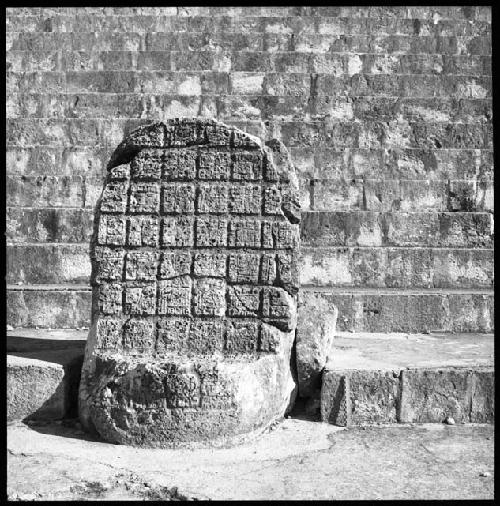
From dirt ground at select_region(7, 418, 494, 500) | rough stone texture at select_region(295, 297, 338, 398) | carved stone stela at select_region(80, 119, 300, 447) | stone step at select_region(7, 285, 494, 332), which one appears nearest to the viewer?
dirt ground at select_region(7, 418, 494, 500)

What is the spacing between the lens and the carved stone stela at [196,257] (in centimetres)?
492

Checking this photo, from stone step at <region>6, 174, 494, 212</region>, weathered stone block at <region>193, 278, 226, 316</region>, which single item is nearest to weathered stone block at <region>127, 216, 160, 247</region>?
weathered stone block at <region>193, 278, 226, 316</region>

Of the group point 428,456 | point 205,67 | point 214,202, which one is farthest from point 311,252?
point 205,67

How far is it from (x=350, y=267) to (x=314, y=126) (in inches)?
95.7

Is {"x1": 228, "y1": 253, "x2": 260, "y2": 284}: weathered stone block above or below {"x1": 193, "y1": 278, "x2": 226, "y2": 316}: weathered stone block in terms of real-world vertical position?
above

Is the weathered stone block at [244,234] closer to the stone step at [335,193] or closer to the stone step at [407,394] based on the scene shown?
the stone step at [407,394]

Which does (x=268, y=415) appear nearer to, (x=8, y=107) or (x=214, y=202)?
(x=214, y=202)

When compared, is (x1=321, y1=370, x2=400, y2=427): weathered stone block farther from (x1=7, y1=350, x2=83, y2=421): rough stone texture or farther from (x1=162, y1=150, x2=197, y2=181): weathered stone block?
(x1=7, y1=350, x2=83, y2=421): rough stone texture

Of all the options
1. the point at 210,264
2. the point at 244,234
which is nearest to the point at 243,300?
the point at 210,264

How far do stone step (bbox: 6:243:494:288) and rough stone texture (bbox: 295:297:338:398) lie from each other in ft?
7.47

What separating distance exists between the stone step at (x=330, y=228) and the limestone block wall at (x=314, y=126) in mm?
15

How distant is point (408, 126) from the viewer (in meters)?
9.59

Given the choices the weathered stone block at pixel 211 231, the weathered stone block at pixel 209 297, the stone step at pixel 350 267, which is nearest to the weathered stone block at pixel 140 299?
the weathered stone block at pixel 209 297

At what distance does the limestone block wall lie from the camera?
302 inches
